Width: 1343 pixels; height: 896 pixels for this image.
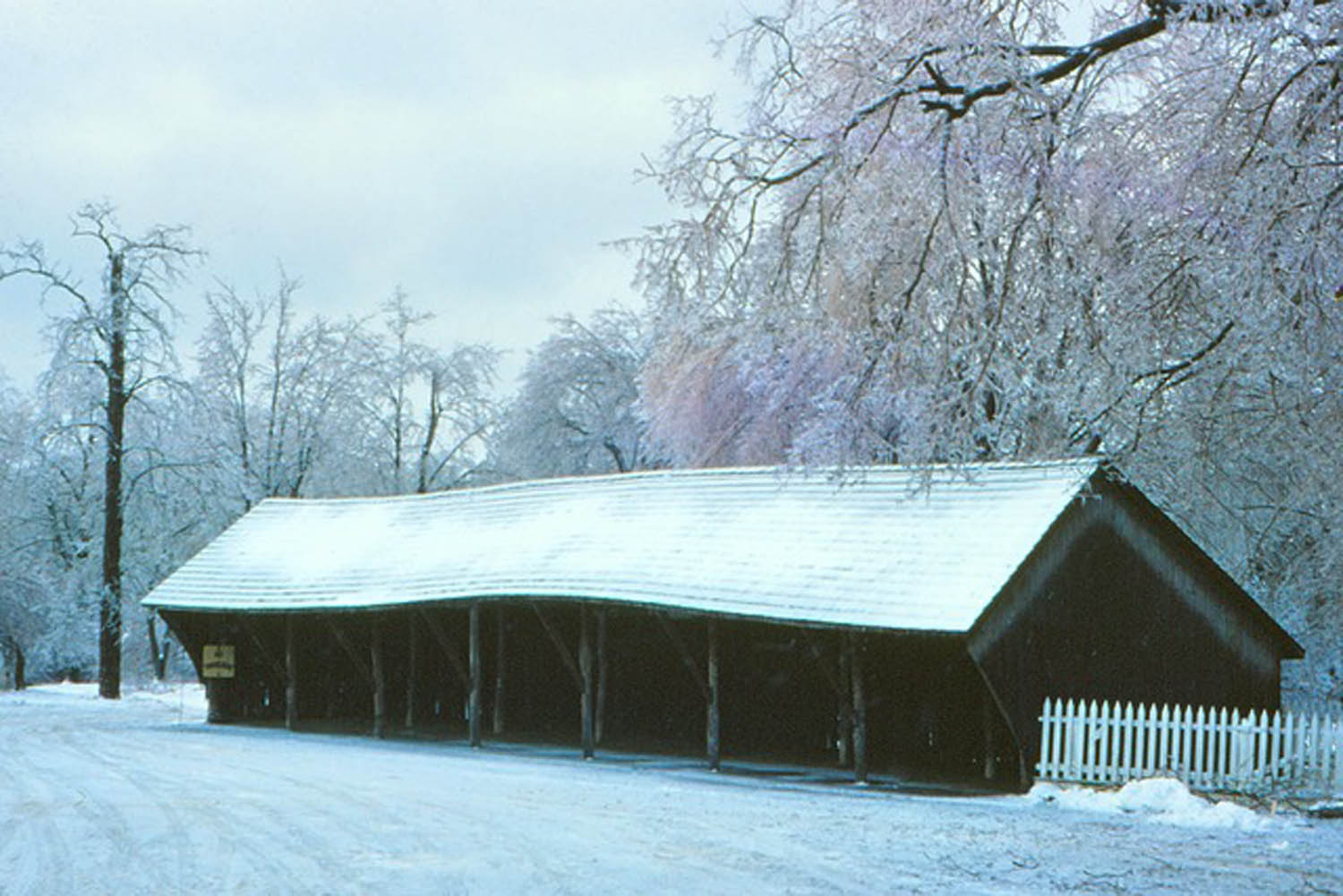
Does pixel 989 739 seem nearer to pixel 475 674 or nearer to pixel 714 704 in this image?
pixel 714 704

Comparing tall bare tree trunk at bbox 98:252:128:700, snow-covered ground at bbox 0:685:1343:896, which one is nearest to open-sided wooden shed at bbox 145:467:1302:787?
snow-covered ground at bbox 0:685:1343:896

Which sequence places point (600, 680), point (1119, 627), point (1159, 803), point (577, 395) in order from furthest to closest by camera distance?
point (577, 395) < point (600, 680) < point (1119, 627) < point (1159, 803)

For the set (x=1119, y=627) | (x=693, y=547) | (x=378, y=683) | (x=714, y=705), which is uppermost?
(x=693, y=547)

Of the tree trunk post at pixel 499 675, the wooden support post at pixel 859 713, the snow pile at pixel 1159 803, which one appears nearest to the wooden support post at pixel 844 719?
the wooden support post at pixel 859 713

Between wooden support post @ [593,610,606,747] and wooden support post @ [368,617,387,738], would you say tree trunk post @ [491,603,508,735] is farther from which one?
wooden support post @ [368,617,387,738]

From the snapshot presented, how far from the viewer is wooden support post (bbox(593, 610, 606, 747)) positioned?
74.0 feet

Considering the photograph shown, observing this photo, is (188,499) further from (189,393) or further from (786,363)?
(786,363)

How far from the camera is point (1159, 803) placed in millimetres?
16250

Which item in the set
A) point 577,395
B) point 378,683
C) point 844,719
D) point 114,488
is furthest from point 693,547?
point 577,395

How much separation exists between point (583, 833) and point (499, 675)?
43.2 ft

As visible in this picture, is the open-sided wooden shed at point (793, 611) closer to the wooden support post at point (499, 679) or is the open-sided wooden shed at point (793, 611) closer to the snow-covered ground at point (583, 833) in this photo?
the wooden support post at point (499, 679)

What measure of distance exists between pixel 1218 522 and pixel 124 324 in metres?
26.4

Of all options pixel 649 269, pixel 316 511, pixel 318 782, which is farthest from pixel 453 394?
pixel 649 269

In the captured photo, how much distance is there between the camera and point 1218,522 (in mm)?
27875
